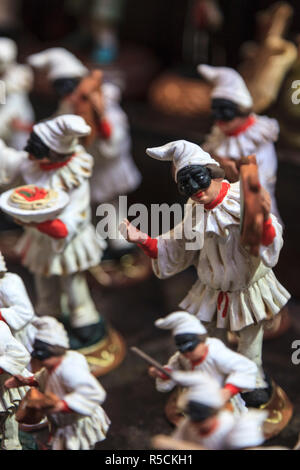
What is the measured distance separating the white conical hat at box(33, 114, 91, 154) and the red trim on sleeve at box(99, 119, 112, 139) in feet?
1.40

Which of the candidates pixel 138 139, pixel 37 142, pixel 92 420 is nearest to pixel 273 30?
pixel 138 139

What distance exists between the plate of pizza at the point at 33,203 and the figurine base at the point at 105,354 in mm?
591

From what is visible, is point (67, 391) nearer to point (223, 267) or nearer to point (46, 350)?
point (46, 350)

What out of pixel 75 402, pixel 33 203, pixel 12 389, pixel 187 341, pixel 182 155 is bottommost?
pixel 12 389

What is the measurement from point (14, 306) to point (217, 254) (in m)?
0.53

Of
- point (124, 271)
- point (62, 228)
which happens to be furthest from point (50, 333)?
point (124, 271)

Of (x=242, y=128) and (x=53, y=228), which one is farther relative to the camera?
(x=242, y=128)

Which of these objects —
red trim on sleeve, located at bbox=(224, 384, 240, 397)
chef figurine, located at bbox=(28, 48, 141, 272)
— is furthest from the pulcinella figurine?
chef figurine, located at bbox=(28, 48, 141, 272)

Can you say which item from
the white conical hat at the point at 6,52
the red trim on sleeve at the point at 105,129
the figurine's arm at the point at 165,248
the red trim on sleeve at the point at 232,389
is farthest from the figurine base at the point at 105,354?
the white conical hat at the point at 6,52

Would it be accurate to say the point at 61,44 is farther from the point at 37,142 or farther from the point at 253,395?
the point at 253,395

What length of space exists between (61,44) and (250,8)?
98 cm

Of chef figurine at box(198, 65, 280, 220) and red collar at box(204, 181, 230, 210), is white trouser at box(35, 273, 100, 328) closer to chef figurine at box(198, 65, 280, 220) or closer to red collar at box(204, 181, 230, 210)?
chef figurine at box(198, 65, 280, 220)

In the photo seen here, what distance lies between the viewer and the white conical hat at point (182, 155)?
→ 1.79 metres

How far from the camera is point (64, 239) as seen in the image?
88.7 inches
